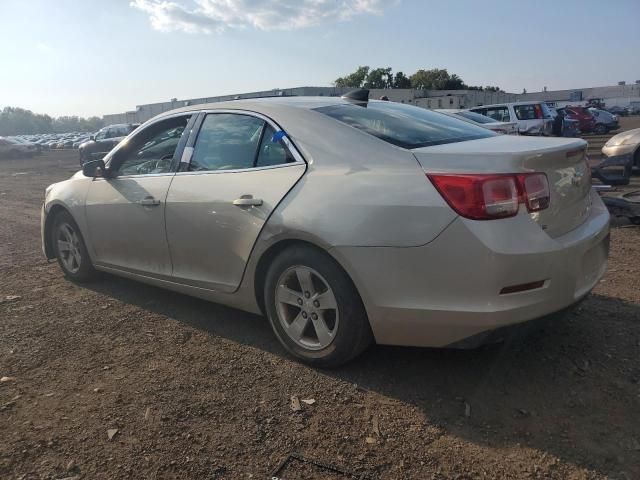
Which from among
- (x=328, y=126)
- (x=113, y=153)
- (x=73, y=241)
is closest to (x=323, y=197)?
(x=328, y=126)

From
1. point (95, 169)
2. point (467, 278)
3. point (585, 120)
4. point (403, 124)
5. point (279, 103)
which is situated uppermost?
point (279, 103)

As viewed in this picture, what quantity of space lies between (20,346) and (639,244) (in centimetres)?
586

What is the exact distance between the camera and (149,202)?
3.96 meters

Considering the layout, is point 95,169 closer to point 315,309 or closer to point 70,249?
point 70,249

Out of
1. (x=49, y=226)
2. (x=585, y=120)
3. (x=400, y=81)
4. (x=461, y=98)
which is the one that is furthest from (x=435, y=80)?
(x=49, y=226)

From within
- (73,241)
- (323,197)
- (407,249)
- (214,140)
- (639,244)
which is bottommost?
(639,244)

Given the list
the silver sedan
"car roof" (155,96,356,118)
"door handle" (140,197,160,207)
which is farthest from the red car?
"door handle" (140,197,160,207)

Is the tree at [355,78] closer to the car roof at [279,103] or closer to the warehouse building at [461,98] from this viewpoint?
the warehouse building at [461,98]

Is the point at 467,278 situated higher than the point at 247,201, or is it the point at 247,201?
the point at 247,201

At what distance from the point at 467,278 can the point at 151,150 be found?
113 inches

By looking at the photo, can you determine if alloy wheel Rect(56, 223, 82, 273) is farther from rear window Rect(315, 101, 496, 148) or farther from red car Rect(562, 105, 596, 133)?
red car Rect(562, 105, 596, 133)

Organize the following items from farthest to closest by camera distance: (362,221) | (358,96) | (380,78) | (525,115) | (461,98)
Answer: (380,78) < (461,98) < (525,115) < (358,96) < (362,221)

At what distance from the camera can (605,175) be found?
8.08m

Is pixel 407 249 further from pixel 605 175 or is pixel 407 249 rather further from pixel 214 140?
pixel 605 175
